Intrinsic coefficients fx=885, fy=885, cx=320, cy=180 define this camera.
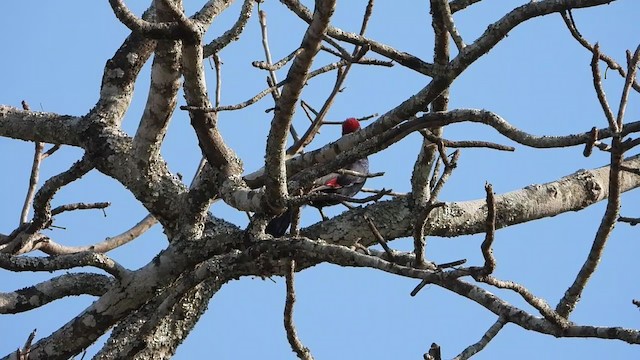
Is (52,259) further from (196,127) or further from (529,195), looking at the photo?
(529,195)

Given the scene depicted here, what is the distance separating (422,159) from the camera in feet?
11.3

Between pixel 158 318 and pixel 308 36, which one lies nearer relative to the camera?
pixel 308 36

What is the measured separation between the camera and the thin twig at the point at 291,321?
105 inches

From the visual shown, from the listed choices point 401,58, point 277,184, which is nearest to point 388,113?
point 401,58

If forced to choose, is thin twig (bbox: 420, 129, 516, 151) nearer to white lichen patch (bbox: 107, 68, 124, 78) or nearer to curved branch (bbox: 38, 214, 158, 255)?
white lichen patch (bbox: 107, 68, 124, 78)

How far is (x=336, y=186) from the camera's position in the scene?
5621mm

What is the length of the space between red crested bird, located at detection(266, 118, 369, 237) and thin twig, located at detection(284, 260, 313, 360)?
0.37 metres

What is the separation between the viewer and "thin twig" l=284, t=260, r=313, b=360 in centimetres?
266

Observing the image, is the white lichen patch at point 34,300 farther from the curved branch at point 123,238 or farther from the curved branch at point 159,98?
the curved branch at point 123,238

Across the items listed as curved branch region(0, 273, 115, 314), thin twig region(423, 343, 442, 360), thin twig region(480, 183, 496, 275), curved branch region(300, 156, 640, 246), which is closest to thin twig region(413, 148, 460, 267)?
thin twig region(480, 183, 496, 275)

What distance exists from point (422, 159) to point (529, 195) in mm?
514

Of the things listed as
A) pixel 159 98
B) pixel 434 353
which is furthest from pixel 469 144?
pixel 159 98

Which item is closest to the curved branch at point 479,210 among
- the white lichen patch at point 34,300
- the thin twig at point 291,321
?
the thin twig at point 291,321

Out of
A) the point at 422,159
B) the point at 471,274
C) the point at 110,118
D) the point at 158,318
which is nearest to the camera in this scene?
the point at 471,274
